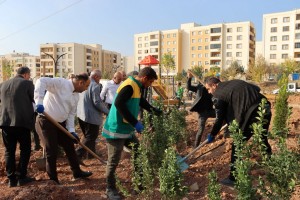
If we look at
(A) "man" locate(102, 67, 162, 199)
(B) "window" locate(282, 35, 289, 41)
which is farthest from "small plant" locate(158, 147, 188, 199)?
(B) "window" locate(282, 35, 289, 41)

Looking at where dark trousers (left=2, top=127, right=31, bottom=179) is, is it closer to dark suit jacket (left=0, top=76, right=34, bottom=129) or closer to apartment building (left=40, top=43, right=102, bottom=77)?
dark suit jacket (left=0, top=76, right=34, bottom=129)

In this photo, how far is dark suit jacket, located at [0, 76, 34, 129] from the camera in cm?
412

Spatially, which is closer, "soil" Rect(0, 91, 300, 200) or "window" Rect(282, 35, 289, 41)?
"soil" Rect(0, 91, 300, 200)

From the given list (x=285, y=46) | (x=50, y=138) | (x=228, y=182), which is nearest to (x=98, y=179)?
(x=50, y=138)

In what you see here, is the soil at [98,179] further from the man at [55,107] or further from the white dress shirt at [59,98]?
the white dress shirt at [59,98]

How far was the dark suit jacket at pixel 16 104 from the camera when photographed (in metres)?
4.12

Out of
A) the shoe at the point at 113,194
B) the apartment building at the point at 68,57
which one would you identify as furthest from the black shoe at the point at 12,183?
the apartment building at the point at 68,57

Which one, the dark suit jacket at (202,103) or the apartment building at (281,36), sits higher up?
the apartment building at (281,36)

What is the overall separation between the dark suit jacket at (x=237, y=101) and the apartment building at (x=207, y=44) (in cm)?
5868

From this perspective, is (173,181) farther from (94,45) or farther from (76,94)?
(94,45)

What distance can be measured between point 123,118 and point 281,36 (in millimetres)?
60118

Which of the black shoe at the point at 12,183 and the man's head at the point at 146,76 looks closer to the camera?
the man's head at the point at 146,76

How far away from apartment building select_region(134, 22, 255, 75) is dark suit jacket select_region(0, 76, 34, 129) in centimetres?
5943

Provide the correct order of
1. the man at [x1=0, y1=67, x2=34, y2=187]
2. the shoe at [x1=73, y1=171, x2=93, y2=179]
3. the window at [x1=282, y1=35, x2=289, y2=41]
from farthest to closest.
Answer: the window at [x1=282, y1=35, x2=289, y2=41] → the shoe at [x1=73, y1=171, x2=93, y2=179] → the man at [x1=0, y1=67, x2=34, y2=187]
